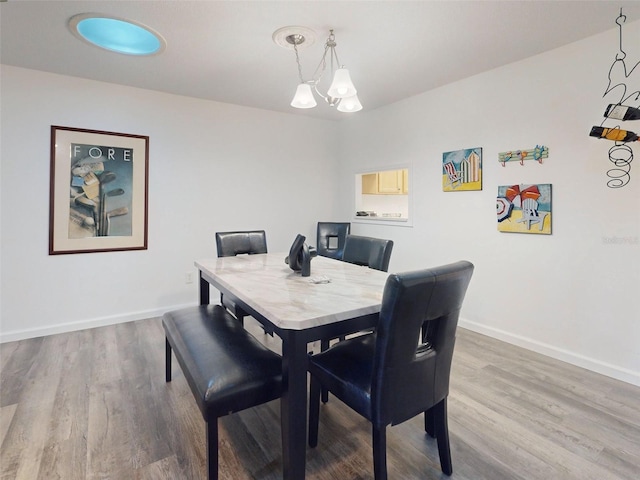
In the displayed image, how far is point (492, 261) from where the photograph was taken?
2.98 m

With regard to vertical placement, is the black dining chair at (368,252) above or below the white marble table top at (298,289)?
above

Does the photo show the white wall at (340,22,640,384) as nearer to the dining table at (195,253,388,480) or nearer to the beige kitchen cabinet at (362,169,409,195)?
the beige kitchen cabinet at (362,169,409,195)

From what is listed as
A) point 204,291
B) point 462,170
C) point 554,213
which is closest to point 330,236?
point 462,170

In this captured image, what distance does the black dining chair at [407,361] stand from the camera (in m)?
1.13

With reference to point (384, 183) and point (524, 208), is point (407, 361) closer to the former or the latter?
point (524, 208)

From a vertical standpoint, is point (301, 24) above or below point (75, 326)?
above

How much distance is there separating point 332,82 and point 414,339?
152 cm

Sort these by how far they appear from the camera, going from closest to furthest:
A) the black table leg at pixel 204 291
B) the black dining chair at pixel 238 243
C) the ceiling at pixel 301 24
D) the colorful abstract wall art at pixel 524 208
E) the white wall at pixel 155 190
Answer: the ceiling at pixel 301 24 < the black table leg at pixel 204 291 < the colorful abstract wall art at pixel 524 208 < the black dining chair at pixel 238 243 < the white wall at pixel 155 190

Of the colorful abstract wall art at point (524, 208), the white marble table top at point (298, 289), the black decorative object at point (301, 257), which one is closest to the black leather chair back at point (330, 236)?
the white marble table top at point (298, 289)

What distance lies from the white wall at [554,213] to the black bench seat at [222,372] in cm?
227

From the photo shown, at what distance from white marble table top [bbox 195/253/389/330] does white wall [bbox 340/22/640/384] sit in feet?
5.07

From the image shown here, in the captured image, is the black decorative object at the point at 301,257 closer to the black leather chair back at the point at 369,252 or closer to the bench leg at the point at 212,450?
the black leather chair back at the point at 369,252

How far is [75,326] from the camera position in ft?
10.4

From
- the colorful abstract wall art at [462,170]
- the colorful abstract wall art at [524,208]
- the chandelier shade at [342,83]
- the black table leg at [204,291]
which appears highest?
the chandelier shade at [342,83]
